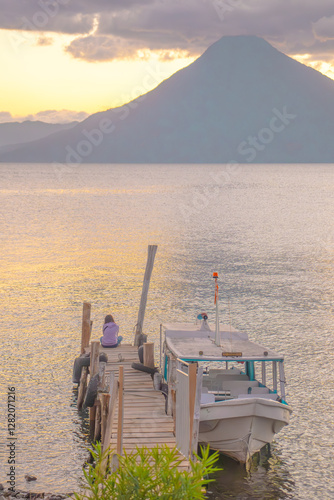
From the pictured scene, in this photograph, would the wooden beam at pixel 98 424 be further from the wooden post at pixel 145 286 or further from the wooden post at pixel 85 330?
the wooden post at pixel 145 286

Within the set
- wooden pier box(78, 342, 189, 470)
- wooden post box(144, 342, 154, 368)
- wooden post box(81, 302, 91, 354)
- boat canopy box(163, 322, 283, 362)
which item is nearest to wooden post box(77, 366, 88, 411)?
wooden pier box(78, 342, 189, 470)

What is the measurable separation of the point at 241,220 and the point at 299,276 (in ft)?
203

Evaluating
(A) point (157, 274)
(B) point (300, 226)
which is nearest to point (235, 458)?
(A) point (157, 274)

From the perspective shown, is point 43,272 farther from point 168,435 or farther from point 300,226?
point 300,226

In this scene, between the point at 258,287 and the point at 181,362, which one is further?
the point at 258,287

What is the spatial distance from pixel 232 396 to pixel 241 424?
5.05 feet

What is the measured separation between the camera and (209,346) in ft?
68.8

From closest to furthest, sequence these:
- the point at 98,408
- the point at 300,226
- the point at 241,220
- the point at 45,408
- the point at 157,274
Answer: the point at 98,408
the point at 45,408
the point at 157,274
the point at 300,226
the point at 241,220

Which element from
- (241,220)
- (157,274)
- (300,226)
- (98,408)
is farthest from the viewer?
(241,220)

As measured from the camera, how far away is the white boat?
723 inches

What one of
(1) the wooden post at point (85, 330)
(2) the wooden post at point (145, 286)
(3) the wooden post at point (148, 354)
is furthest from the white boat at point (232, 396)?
(2) the wooden post at point (145, 286)

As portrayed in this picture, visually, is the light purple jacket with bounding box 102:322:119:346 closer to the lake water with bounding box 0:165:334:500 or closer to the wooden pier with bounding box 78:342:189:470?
the wooden pier with bounding box 78:342:189:470

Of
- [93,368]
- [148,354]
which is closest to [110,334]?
[93,368]

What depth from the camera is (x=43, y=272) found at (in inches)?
2106
